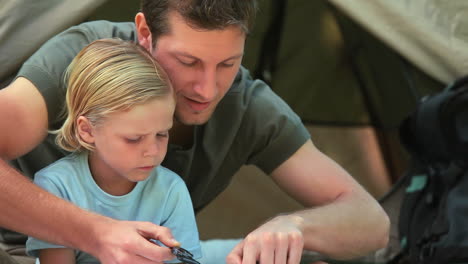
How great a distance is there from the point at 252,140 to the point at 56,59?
20.2 inches

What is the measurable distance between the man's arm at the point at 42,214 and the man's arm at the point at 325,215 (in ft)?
0.86

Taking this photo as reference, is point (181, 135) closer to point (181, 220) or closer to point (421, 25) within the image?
point (181, 220)

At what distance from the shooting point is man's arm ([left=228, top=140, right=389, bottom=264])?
1.76 m

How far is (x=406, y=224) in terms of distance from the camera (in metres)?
2.46

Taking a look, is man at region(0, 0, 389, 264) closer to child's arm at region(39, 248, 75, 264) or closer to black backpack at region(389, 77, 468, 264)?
child's arm at region(39, 248, 75, 264)

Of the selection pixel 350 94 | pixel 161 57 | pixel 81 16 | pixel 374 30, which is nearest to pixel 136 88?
pixel 161 57

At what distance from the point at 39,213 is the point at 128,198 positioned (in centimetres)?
19

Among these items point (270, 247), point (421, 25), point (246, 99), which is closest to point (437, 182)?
point (421, 25)

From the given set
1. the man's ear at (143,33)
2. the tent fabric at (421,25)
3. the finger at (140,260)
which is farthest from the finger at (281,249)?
the tent fabric at (421,25)

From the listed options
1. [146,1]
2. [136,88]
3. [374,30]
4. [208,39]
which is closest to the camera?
[136,88]

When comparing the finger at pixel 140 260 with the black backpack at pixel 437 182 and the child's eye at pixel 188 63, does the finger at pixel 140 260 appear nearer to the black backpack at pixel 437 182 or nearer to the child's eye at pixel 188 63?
the child's eye at pixel 188 63

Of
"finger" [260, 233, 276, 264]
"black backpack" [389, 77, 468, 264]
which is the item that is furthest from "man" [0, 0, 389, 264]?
"black backpack" [389, 77, 468, 264]

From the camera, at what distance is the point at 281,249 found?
1646 mm

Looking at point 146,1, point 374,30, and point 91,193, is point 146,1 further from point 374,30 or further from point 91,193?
point 374,30
